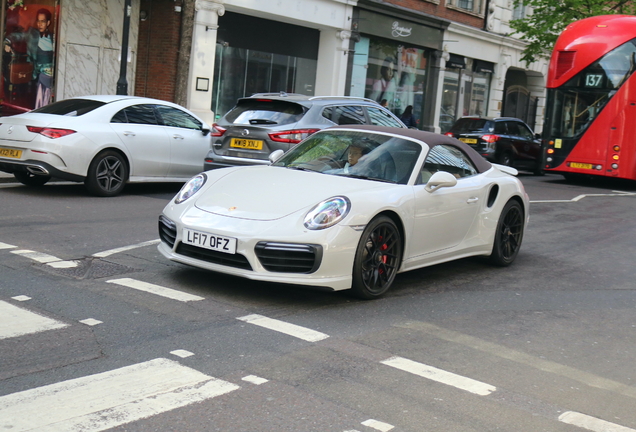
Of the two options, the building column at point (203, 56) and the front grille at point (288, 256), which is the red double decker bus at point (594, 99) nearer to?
the building column at point (203, 56)

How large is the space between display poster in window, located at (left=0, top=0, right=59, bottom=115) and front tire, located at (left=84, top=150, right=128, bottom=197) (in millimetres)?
8602

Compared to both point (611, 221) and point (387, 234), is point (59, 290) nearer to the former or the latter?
point (387, 234)

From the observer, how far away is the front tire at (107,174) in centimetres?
1117

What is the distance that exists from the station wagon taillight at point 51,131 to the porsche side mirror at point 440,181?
19.3 ft

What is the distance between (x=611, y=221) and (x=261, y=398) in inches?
407

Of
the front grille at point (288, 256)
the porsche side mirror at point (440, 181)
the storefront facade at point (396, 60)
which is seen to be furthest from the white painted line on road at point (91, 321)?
the storefront facade at point (396, 60)

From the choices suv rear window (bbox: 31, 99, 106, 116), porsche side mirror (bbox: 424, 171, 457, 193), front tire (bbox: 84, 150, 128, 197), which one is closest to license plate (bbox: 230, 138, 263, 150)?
front tire (bbox: 84, 150, 128, 197)

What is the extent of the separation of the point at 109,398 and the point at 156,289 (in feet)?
7.37

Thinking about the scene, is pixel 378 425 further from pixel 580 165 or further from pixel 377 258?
pixel 580 165

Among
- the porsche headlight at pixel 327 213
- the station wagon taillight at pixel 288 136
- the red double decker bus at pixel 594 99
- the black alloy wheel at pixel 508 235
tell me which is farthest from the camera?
the red double decker bus at pixel 594 99

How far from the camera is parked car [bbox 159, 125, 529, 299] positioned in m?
5.92

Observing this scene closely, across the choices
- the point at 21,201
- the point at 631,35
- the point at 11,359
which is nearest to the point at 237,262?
the point at 11,359

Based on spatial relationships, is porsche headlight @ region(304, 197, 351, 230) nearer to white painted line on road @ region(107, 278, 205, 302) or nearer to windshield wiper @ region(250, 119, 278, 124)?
white painted line on road @ region(107, 278, 205, 302)

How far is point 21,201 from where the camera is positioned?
10.4m
